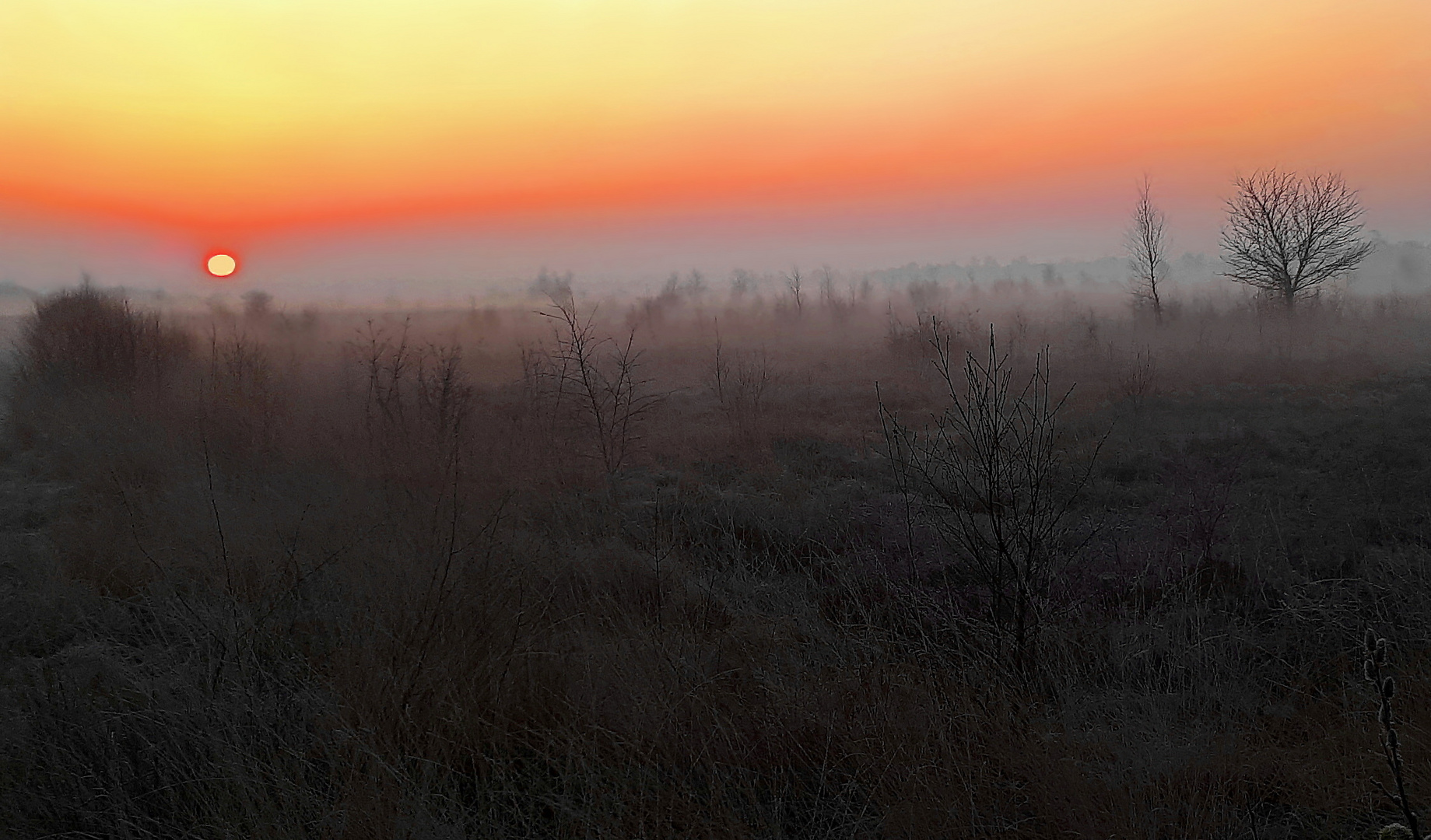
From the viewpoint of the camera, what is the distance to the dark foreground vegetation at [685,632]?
258cm

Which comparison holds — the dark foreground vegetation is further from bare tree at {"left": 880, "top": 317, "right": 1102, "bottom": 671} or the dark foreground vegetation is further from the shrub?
the shrub

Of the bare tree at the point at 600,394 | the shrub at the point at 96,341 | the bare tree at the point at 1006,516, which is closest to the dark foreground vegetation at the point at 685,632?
the bare tree at the point at 1006,516

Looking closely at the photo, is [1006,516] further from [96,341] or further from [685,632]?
[96,341]

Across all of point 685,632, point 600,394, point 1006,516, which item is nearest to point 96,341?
point 600,394

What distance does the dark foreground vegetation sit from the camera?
2584mm

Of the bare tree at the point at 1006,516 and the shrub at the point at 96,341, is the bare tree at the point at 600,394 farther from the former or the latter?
the shrub at the point at 96,341

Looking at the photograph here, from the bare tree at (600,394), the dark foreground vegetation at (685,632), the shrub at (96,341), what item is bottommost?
the dark foreground vegetation at (685,632)

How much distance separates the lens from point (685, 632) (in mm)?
3662

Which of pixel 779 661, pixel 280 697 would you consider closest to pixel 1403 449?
pixel 779 661

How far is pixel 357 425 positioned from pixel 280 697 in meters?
5.78

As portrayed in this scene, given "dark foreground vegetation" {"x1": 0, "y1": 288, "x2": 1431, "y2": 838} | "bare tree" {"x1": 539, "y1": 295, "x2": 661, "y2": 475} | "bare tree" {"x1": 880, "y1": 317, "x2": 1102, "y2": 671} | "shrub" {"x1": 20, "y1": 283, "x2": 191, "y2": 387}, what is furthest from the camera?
"shrub" {"x1": 20, "y1": 283, "x2": 191, "y2": 387}

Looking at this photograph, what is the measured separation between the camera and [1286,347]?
17.4 m

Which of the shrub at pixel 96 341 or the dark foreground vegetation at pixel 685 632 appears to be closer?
the dark foreground vegetation at pixel 685 632

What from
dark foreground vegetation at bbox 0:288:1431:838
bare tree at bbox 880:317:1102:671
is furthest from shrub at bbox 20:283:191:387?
bare tree at bbox 880:317:1102:671
